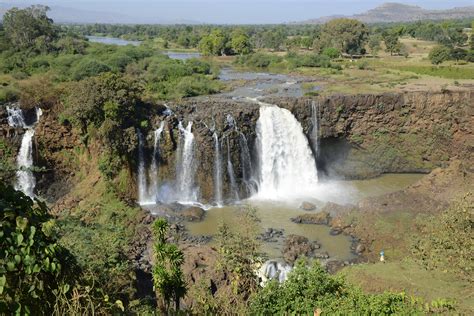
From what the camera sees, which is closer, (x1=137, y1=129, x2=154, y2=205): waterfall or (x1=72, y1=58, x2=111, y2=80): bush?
(x1=137, y1=129, x2=154, y2=205): waterfall

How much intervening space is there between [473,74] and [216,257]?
3484cm

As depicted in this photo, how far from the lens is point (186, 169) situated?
26.1 metres

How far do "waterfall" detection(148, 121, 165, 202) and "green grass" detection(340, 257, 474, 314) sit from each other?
12004mm

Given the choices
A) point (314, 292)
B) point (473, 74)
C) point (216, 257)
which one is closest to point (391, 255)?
point (216, 257)

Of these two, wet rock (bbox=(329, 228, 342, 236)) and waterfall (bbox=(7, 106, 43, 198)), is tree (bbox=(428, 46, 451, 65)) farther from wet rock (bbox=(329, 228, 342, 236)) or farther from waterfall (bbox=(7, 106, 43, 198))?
waterfall (bbox=(7, 106, 43, 198))

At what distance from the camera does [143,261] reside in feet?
61.0

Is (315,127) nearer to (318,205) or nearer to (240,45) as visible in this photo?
(318,205)

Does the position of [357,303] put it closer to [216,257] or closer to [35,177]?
[216,257]

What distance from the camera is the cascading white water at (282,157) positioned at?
1091 inches

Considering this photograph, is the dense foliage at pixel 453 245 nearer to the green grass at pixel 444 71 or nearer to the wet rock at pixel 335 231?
the wet rock at pixel 335 231

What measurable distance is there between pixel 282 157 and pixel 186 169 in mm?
5955

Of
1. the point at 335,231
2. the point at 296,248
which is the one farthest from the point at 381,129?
the point at 296,248

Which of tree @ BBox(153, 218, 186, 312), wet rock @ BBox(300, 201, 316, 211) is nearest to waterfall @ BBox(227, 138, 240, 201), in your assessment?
wet rock @ BBox(300, 201, 316, 211)

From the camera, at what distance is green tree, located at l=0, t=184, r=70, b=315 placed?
4.35 meters
